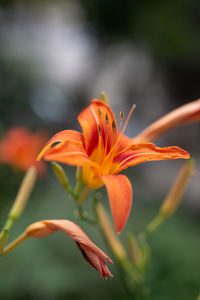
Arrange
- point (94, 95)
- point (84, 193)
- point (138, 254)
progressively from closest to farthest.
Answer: point (84, 193) < point (138, 254) < point (94, 95)

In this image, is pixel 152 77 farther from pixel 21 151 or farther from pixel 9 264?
pixel 9 264

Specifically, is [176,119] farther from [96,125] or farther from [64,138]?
[64,138]

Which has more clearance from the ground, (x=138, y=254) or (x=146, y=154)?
(x=146, y=154)

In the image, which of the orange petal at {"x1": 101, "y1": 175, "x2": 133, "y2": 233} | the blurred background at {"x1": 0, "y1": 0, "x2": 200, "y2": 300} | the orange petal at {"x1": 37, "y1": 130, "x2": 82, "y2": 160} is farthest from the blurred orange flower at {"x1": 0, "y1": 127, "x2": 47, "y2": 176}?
the orange petal at {"x1": 101, "y1": 175, "x2": 133, "y2": 233}

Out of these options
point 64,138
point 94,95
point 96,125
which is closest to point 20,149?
point 96,125

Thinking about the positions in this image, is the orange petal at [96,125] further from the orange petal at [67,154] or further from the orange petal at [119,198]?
the orange petal at [119,198]

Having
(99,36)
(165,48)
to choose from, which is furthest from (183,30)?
(99,36)

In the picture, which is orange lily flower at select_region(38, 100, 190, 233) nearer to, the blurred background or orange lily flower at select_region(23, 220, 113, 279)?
orange lily flower at select_region(23, 220, 113, 279)

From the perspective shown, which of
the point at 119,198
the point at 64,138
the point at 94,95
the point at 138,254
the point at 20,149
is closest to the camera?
the point at 119,198
